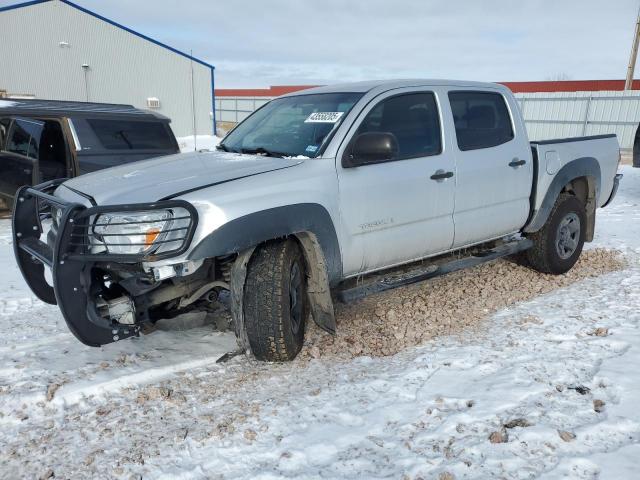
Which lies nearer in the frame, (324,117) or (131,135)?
(324,117)

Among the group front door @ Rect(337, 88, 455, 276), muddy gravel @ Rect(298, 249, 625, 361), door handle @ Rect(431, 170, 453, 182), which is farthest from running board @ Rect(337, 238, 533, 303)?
door handle @ Rect(431, 170, 453, 182)

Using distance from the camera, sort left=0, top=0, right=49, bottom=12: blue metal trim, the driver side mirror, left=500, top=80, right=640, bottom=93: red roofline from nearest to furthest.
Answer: the driver side mirror → left=0, top=0, right=49, bottom=12: blue metal trim → left=500, top=80, right=640, bottom=93: red roofline

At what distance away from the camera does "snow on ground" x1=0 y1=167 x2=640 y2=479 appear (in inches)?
99.7

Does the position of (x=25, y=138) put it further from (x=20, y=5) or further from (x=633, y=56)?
(x=633, y=56)

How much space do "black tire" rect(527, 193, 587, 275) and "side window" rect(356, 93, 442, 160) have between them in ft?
6.18

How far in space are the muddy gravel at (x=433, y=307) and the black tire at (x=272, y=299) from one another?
1.12ft

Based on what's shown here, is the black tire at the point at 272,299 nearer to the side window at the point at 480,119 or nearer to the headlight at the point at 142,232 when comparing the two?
the headlight at the point at 142,232

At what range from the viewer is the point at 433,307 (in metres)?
4.63

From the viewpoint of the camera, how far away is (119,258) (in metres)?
2.82

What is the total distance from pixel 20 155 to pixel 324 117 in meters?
5.56

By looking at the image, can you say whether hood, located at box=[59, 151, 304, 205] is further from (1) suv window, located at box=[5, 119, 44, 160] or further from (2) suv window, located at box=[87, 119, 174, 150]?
(1) suv window, located at box=[5, 119, 44, 160]

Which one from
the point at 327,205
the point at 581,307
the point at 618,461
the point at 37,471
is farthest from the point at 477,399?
the point at 37,471

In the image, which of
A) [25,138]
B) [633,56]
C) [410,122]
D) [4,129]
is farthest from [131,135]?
[633,56]

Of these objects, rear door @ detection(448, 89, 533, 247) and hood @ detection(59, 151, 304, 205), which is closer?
hood @ detection(59, 151, 304, 205)
